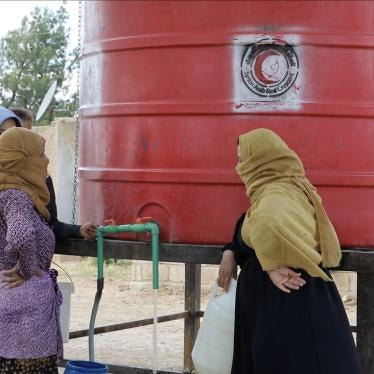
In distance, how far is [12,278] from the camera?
3.92 meters

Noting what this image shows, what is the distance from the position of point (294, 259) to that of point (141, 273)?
7.52 meters

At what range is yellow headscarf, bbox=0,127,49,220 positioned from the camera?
3.93m

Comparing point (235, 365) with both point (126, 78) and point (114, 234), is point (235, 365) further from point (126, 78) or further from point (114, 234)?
point (126, 78)

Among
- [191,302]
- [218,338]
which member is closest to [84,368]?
[218,338]

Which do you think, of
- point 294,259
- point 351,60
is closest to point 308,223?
point 294,259

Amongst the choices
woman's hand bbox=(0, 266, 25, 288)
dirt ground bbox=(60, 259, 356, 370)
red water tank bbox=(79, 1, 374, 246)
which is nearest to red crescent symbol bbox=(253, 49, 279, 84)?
red water tank bbox=(79, 1, 374, 246)

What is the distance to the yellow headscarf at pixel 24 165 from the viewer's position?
393 centimetres

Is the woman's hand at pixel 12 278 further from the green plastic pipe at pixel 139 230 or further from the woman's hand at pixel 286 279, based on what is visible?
the woman's hand at pixel 286 279

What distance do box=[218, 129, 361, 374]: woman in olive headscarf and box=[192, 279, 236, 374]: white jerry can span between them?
0.20 meters

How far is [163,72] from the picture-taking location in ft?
12.9

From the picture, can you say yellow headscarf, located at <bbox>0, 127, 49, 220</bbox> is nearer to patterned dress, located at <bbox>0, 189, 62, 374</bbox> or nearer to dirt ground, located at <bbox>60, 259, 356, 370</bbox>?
patterned dress, located at <bbox>0, 189, 62, 374</bbox>

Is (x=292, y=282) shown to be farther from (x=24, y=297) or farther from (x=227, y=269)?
(x=24, y=297)

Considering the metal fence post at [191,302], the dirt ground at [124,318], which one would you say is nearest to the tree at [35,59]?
the dirt ground at [124,318]

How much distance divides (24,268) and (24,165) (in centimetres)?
44
